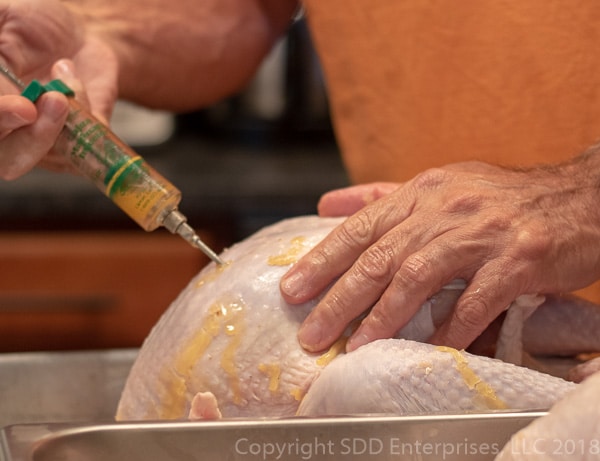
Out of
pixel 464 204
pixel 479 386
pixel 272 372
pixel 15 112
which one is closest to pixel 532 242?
pixel 464 204

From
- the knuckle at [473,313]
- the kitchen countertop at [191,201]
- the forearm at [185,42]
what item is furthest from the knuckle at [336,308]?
the kitchen countertop at [191,201]

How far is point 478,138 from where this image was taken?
1349 millimetres

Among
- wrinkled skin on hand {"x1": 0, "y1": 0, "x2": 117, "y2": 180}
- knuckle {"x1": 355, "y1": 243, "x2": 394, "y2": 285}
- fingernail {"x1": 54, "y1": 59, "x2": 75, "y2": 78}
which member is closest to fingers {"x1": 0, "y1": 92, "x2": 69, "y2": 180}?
wrinkled skin on hand {"x1": 0, "y1": 0, "x2": 117, "y2": 180}

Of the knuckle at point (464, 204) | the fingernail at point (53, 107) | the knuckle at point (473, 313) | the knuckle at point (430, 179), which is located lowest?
the knuckle at point (473, 313)

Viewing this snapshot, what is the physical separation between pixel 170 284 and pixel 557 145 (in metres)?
Result: 1.15

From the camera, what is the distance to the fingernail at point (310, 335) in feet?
2.93

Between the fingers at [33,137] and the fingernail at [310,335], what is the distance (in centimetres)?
34

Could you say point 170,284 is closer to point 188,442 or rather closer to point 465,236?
point 465,236

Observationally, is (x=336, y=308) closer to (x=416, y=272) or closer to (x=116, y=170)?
(x=416, y=272)

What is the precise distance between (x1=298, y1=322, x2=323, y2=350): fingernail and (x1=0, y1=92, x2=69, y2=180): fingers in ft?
1.12

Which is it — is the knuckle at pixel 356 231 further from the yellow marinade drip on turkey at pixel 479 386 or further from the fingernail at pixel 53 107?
the fingernail at pixel 53 107

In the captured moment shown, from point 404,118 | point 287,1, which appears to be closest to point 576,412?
point 404,118

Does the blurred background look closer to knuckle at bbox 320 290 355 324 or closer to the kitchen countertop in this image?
the kitchen countertop

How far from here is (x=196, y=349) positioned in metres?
0.94
